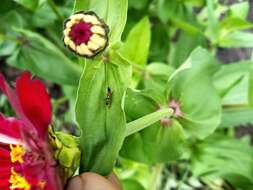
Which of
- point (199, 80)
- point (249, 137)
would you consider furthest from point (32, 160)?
point (249, 137)

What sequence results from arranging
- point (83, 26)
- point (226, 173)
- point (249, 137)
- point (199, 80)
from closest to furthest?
point (83, 26) → point (199, 80) → point (226, 173) → point (249, 137)

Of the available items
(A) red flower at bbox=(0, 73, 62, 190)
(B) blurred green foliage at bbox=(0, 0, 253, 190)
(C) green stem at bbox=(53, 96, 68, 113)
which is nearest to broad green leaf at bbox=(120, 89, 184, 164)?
(B) blurred green foliage at bbox=(0, 0, 253, 190)

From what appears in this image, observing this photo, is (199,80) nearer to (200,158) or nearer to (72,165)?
(200,158)

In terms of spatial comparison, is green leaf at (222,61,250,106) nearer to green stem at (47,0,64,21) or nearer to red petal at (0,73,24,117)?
green stem at (47,0,64,21)

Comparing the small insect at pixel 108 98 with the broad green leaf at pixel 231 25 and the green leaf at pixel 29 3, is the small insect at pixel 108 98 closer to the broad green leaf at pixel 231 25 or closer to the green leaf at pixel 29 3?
the green leaf at pixel 29 3

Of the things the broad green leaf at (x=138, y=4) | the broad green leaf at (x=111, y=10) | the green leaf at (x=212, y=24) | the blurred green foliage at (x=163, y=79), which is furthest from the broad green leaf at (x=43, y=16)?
the broad green leaf at (x=111, y=10)

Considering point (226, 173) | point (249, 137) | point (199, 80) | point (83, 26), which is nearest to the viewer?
point (83, 26)

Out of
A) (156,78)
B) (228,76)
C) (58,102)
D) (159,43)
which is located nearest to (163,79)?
(156,78)

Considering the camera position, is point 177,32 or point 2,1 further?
point 177,32
